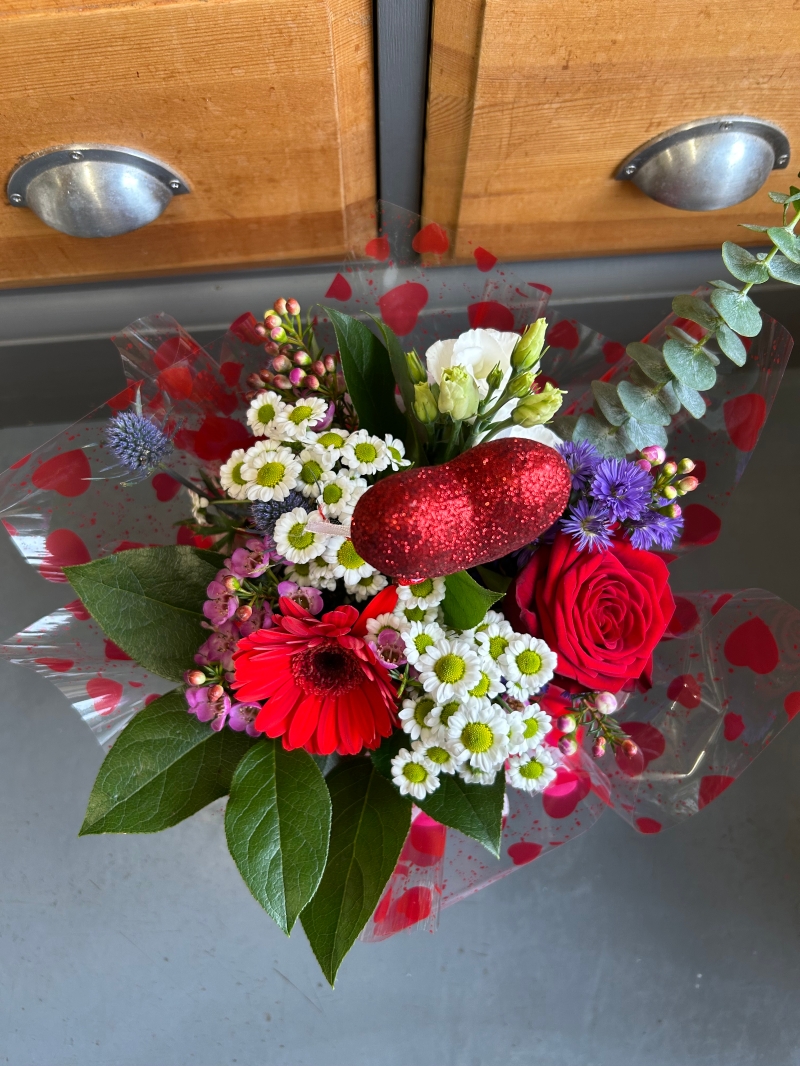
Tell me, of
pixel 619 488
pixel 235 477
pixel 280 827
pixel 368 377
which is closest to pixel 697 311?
pixel 619 488

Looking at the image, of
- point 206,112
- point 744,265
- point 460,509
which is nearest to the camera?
point 460,509

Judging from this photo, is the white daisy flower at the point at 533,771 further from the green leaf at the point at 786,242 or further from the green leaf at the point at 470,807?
the green leaf at the point at 786,242

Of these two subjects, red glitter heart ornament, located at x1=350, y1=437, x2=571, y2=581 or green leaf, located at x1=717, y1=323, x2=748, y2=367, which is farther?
green leaf, located at x1=717, y1=323, x2=748, y2=367

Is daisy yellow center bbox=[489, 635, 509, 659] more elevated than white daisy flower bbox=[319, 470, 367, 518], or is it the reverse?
white daisy flower bbox=[319, 470, 367, 518]

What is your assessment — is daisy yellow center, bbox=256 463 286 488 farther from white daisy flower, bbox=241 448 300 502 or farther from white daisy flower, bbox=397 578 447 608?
white daisy flower, bbox=397 578 447 608

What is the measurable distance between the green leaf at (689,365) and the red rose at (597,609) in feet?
0.40

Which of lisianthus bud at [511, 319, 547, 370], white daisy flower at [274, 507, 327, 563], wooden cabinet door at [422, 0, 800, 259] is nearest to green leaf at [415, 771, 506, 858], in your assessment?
white daisy flower at [274, 507, 327, 563]

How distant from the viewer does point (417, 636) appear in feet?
1.58

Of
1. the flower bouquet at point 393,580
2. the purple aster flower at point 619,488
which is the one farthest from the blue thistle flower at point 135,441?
the purple aster flower at point 619,488

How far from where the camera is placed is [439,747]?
50 centimetres

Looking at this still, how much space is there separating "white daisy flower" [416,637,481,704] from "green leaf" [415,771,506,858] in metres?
0.11

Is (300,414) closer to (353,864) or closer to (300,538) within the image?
(300,538)

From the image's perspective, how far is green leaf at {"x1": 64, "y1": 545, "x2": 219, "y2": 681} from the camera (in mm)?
516

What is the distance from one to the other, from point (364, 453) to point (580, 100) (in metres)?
0.39
